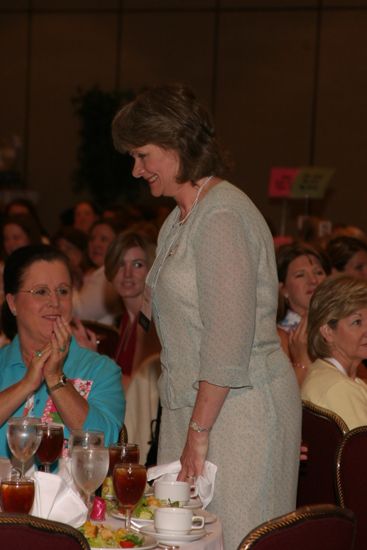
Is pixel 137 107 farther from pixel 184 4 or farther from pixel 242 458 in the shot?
pixel 184 4

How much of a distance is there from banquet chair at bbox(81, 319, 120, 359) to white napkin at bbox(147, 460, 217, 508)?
8.43 ft

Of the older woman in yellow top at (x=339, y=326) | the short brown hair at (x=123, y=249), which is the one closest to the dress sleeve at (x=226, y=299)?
the older woman in yellow top at (x=339, y=326)

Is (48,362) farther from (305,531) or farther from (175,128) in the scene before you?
(305,531)

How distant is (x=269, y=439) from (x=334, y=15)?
10367mm

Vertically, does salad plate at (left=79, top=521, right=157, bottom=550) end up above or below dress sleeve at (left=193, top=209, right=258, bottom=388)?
below

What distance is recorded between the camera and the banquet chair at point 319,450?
369cm

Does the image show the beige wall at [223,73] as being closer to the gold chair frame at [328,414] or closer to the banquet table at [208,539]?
the gold chair frame at [328,414]

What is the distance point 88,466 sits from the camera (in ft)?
8.32

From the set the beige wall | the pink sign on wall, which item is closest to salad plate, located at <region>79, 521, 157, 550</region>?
the pink sign on wall

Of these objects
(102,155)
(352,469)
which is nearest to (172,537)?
(352,469)

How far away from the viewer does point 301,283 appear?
5730 millimetres

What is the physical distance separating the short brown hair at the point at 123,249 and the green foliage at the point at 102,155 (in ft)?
23.4

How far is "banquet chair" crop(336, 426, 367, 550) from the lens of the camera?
3418mm

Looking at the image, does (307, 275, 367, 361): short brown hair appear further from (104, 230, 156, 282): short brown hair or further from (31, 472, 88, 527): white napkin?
(31, 472, 88, 527): white napkin
